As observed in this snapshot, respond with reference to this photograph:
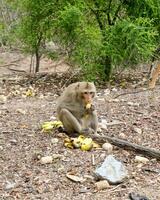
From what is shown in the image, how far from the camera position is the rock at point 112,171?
16.9 feet

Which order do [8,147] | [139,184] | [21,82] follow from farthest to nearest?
[21,82]
[8,147]
[139,184]

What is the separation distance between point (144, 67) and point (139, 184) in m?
12.2

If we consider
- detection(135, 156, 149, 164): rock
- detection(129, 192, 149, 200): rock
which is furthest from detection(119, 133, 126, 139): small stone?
detection(129, 192, 149, 200): rock

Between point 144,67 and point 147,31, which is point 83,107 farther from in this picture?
point 144,67

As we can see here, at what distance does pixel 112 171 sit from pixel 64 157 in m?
0.76

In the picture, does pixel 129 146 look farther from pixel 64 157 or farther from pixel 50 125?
pixel 50 125

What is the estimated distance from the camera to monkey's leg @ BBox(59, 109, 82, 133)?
6.70 m

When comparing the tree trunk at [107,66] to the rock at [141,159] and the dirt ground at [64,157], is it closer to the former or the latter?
the dirt ground at [64,157]

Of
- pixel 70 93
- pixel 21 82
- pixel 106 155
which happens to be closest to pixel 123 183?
pixel 106 155

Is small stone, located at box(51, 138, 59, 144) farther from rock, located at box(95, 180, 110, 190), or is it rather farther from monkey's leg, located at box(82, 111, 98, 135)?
rock, located at box(95, 180, 110, 190)

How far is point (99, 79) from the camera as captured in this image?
13477mm

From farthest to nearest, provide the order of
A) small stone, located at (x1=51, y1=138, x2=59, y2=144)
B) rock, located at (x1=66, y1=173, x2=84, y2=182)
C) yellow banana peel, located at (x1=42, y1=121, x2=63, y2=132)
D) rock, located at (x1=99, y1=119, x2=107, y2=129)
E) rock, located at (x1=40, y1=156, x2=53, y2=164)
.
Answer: rock, located at (x1=99, y1=119, x2=107, y2=129) < yellow banana peel, located at (x1=42, y1=121, x2=63, y2=132) < small stone, located at (x1=51, y1=138, x2=59, y2=144) < rock, located at (x1=40, y1=156, x2=53, y2=164) < rock, located at (x1=66, y1=173, x2=84, y2=182)

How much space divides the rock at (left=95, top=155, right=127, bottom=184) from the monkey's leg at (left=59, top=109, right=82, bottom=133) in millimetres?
1358

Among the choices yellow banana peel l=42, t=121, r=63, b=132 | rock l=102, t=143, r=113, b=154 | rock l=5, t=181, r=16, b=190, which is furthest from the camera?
yellow banana peel l=42, t=121, r=63, b=132
